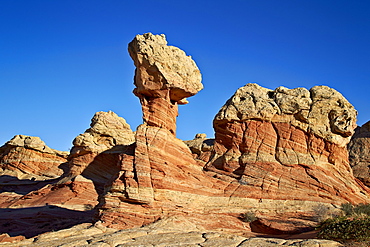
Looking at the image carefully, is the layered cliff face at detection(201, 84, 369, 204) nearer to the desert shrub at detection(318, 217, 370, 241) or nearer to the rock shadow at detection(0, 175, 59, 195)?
the desert shrub at detection(318, 217, 370, 241)

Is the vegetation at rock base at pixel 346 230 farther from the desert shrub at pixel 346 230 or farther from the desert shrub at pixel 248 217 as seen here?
the desert shrub at pixel 248 217

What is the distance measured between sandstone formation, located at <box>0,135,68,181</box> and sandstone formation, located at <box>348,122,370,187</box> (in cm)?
4271

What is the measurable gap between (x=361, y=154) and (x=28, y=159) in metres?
48.3

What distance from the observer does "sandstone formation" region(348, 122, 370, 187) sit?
39750 mm

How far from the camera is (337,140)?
29.6 meters

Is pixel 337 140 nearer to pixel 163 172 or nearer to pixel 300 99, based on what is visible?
pixel 300 99

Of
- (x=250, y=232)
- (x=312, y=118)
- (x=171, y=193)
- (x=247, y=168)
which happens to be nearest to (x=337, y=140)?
(x=312, y=118)

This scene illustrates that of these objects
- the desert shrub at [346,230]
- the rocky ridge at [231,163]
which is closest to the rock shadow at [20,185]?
the rocky ridge at [231,163]

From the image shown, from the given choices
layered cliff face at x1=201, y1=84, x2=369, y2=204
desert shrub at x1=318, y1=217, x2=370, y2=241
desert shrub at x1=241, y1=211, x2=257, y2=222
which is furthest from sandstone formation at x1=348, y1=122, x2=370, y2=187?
desert shrub at x1=318, y1=217, x2=370, y2=241

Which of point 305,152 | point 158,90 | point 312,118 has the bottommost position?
point 305,152

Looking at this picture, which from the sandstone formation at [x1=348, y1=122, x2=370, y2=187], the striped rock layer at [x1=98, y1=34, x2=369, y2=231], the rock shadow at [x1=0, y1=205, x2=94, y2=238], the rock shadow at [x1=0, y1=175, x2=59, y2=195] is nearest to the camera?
the striped rock layer at [x1=98, y1=34, x2=369, y2=231]

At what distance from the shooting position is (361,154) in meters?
42.5

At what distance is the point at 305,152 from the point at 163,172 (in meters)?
10.5

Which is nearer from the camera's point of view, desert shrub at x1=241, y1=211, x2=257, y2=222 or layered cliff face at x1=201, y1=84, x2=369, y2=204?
desert shrub at x1=241, y1=211, x2=257, y2=222
